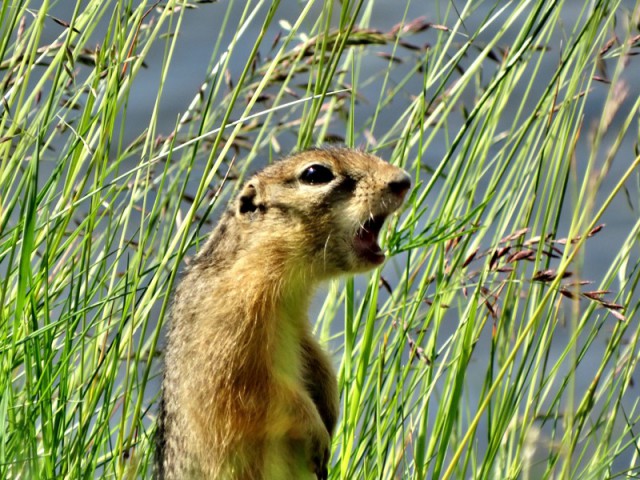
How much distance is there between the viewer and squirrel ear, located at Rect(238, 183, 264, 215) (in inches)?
115

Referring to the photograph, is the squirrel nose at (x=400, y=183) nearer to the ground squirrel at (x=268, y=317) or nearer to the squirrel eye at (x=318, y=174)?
the ground squirrel at (x=268, y=317)

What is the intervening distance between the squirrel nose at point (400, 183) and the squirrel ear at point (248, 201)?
14.6 inches

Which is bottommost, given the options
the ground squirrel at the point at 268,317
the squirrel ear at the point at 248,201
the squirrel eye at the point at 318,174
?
the ground squirrel at the point at 268,317

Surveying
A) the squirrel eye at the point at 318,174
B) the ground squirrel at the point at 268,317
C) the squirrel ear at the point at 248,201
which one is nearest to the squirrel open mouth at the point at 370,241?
the ground squirrel at the point at 268,317

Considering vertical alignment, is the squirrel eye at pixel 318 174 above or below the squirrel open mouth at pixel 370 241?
above

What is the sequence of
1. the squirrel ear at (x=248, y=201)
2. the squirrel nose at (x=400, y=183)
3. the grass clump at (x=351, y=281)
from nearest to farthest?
the grass clump at (x=351, y=281) < the squirrel nose at (x=400, y=183) < the squirrel ear at (x=248, y=201)

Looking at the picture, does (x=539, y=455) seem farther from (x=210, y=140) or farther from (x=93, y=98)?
(x=93, y=98)

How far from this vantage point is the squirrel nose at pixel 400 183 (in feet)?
8.88

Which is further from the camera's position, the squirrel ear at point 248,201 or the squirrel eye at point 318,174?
the squirrel ear at point 248,201

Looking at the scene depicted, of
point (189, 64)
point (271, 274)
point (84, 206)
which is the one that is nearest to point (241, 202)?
point (271, 274)

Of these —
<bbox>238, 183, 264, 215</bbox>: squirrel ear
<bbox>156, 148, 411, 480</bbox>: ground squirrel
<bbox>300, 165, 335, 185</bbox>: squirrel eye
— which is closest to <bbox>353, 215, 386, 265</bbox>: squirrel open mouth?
<bbox>156, 148, 411, 480</bbox>: ground squirrel

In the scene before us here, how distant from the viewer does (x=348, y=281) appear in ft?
9.47

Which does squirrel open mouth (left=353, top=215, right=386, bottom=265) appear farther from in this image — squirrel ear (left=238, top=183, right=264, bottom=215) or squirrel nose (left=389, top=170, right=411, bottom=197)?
squirrel ear (left=238, top=183, right=264, bottom=215)

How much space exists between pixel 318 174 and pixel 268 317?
36cm
